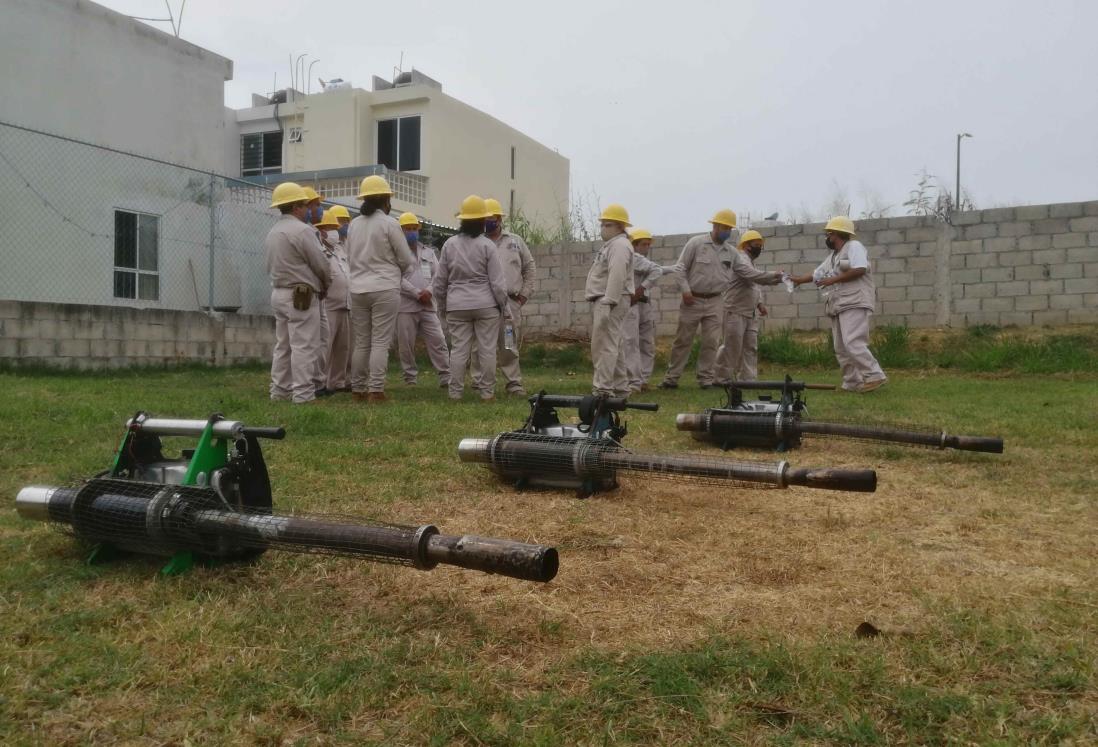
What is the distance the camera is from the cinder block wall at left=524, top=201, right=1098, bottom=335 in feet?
43.4

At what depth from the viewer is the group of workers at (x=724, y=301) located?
973 cm

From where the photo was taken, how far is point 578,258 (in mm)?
16516

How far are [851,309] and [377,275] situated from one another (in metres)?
4.87

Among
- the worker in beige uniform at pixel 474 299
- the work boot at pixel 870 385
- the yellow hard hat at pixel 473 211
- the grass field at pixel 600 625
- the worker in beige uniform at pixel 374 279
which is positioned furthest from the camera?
the work boot at pixel 870 385

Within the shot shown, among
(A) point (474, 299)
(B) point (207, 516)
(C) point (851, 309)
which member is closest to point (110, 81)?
(A) point (474, 299)

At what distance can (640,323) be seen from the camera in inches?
455

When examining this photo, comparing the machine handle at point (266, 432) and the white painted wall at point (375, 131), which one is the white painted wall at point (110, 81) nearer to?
the white painted wall at point (375, 131)

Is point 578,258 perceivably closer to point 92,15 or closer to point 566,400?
point 92,15

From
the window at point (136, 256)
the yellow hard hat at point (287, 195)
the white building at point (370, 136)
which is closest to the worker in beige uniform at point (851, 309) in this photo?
the yellow hard hat at point (287, 195)

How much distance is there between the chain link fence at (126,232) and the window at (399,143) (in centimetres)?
1468

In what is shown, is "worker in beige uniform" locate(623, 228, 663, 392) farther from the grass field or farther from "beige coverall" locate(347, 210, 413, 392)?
the grass field

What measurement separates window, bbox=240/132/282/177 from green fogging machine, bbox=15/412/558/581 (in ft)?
87.5

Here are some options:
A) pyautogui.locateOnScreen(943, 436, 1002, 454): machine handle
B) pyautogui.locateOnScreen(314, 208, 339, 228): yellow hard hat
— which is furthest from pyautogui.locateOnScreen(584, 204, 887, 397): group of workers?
pyautogui.locateOnScreen(943, 436, 1002, 454): machine handle

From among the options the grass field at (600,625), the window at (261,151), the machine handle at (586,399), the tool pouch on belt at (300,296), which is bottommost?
the grass field at (600,625)
